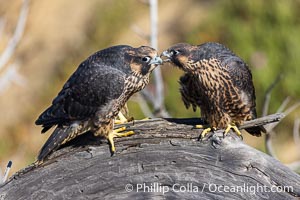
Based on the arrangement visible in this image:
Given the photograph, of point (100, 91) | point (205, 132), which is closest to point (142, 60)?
point (100, 91)

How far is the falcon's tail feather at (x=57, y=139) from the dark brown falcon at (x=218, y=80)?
0.77 meters

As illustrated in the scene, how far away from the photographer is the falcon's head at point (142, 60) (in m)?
4.74

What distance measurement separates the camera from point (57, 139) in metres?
4.68

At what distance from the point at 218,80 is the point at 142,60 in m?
0.57

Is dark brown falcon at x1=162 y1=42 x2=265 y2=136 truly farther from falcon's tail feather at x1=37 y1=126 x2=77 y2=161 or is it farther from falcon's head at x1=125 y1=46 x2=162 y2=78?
falcon's tail feather at x1=37 y1=126 x2=77 y2=161

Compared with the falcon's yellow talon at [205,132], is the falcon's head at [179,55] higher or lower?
higher

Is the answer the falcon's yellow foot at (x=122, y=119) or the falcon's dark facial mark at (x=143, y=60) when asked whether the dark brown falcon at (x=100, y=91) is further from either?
the falcon's yellow foot at (x=122, y=119)

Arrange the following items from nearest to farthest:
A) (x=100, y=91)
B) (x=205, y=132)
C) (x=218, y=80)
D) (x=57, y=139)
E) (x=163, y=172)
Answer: (x=163, y=172) → (x=205, y=132) → (x=57, y=139) → (x=100, y=91) → (x=218, y=80)

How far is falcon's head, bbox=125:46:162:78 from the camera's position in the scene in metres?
4.74

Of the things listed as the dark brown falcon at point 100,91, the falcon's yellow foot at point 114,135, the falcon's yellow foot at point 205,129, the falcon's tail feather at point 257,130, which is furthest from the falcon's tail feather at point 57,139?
the falcon's tail feather at point 257,130

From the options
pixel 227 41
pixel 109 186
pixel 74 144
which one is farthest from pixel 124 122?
pixel 227 41

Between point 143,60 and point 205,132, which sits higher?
point 143,60

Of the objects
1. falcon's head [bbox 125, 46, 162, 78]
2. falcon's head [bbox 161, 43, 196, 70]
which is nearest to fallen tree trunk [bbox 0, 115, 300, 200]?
falcon's head [bbox 125, 46, 162, 78]

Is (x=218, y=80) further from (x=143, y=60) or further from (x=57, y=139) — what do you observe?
(x=57, y=139)
